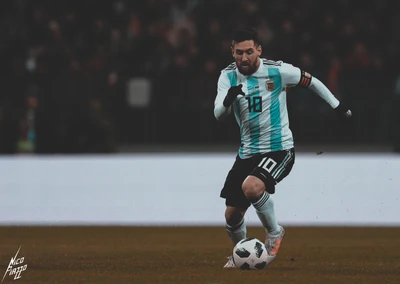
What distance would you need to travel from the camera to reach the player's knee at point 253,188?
7.31 m

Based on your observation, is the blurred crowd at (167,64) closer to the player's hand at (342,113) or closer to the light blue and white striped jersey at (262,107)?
the player's hand at (342,113)

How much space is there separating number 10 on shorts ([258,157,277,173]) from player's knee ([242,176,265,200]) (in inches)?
5.6

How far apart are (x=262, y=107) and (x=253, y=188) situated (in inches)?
26.4

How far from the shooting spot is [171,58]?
727 inches

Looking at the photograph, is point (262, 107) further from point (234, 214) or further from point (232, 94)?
point (234, 214)

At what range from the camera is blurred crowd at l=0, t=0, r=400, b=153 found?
60.0ft

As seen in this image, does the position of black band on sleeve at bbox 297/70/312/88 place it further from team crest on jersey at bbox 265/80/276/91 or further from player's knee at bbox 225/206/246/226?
player's knee at bbox 225/206/246/226
